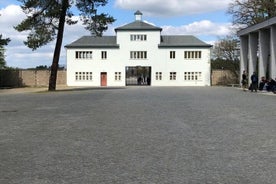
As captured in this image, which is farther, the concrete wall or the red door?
the red door

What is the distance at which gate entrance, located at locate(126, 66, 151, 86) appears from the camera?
91.2 meters

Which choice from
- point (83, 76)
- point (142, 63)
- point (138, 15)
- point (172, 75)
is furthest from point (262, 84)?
point (138, 15)

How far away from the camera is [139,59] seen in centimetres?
8650

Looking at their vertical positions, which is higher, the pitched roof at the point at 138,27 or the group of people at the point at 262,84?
the pitched roof at the point at 138,27

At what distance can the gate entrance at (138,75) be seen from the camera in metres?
91.2

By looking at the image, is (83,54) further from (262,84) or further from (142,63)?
(262,84)

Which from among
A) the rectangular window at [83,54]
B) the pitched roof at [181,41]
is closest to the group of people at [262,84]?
the pitched roof at [181,41]

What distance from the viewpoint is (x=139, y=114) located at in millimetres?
19188

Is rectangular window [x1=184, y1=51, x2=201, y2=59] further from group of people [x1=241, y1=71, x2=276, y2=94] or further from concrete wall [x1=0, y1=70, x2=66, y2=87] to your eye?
group of people [x1=241, y1=71, x2=276, y2=94]

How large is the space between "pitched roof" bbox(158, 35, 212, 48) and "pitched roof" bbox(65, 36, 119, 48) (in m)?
8.43

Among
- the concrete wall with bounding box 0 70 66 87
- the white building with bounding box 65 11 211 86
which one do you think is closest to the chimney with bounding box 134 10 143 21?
the white building with bounding box 65 11 211 86

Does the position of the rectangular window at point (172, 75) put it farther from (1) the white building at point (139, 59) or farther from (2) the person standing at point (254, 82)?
(2) the person standing at point (254, 82)

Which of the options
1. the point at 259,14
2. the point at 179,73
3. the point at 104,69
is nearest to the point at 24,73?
the point at 104,69

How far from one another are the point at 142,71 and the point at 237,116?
305ft
